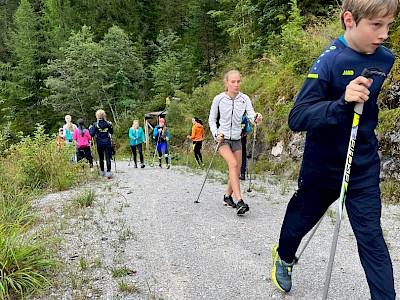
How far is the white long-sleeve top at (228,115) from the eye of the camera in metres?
6.23

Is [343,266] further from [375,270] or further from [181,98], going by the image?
[181,98]

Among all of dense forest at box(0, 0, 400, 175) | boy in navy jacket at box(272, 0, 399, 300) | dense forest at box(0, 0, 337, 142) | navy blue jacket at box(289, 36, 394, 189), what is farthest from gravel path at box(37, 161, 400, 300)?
dense forest at box(0, 0, 337, 142)

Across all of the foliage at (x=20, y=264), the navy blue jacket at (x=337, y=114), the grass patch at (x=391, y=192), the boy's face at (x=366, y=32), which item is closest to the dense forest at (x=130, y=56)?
the grass patch at (x=391, y=192)

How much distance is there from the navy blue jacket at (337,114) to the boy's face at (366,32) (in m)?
0.06

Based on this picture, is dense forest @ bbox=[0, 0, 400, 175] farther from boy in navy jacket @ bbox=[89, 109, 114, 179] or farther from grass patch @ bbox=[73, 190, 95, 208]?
grass patch @ bbox=[73, 190, 95, 208]

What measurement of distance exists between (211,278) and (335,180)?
1782 mm

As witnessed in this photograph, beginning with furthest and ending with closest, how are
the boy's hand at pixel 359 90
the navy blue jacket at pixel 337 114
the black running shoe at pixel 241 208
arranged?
the black running shoe at pixel 241 208 < the navy blue jacket at pixel 337 114 < the boy's hand at pixel 359 90

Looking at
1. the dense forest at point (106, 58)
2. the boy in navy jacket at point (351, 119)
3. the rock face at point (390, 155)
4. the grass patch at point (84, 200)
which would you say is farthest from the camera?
the dense forest at point (106, 58)

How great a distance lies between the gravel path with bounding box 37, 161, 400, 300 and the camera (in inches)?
142

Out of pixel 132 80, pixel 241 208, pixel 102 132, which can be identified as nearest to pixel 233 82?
pixel 241 208

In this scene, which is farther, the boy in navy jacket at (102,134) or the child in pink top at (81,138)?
the child in pink top at (81,138)

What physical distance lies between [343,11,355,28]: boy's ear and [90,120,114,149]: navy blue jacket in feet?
34.5

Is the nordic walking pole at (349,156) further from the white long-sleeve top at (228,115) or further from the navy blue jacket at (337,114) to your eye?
the white long-sleeve top at (228,115)

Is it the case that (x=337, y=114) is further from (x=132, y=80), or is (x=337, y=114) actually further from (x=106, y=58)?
(x=132, y=80)
